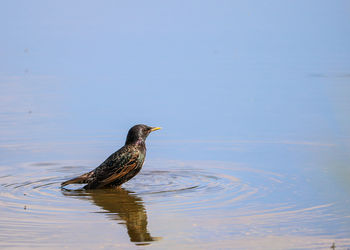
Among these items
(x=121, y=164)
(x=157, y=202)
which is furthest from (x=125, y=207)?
(x=121, y=164)

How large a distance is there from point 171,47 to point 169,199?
11.0 metres

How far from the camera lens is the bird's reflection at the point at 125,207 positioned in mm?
7184

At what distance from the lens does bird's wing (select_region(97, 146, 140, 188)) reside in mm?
9531

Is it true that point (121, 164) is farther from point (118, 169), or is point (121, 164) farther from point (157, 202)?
point (157, 202)

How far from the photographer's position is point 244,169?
1002 cm

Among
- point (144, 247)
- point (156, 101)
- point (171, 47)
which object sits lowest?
point (144, 247)

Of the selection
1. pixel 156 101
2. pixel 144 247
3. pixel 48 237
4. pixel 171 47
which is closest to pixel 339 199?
pixel 144 247

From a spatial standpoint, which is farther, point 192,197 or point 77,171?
point 77,171

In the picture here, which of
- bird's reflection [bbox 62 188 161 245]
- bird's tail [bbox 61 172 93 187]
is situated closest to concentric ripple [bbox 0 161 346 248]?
bird's reflection [bbox 62 188 161 245]

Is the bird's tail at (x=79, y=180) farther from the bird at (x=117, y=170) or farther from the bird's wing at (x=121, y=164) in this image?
the bird's wing at (x=121, y=164)

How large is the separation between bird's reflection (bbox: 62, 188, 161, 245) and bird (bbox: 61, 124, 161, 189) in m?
0.11

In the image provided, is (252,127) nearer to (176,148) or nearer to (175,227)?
(176,148)

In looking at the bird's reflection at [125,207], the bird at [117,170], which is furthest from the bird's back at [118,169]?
the bird's reflection at [125,207]

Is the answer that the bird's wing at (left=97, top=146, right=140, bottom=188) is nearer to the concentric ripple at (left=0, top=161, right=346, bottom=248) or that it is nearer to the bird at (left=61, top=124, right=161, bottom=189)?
the bird at (left=61, top=124, right=161, bottom=189)
